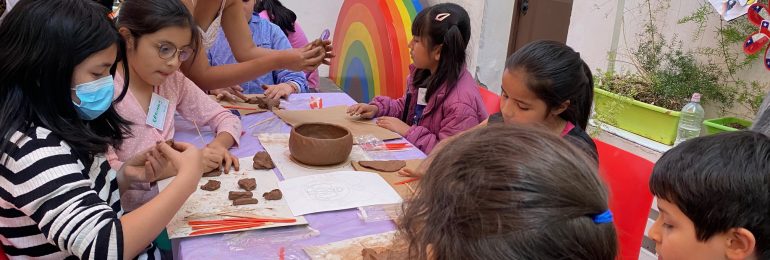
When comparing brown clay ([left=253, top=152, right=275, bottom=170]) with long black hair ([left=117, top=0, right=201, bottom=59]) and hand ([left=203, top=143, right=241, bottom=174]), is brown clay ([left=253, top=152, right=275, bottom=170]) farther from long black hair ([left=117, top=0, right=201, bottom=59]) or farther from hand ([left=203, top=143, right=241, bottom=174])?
long black hair ([left=117, top=0, right=201, bottom=59])

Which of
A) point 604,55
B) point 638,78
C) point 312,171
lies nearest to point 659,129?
point 638,78

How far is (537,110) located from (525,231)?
3.48 ft

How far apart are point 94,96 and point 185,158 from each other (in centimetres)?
24

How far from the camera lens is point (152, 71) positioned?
1755 mm

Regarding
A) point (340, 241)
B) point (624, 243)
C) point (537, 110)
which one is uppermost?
point (537, 110)

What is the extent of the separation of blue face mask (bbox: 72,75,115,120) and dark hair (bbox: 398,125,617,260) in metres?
0.85

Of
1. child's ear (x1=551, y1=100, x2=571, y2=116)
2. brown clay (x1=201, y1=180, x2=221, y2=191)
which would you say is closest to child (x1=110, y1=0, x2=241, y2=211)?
brown clay (x1=201, y1=180, x2=221, y2=191)

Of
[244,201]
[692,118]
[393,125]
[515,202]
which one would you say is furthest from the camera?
[692,118]

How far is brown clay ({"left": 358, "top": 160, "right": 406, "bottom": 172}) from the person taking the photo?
171 cm

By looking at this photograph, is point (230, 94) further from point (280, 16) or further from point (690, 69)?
point (690, 69)

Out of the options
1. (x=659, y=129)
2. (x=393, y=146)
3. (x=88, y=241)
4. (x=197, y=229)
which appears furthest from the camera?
(x=659, y=129)

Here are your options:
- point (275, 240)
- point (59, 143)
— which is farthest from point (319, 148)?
point (59, 143)

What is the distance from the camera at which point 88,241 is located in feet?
3.58

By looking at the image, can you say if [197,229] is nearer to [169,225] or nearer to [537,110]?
[169,225]
